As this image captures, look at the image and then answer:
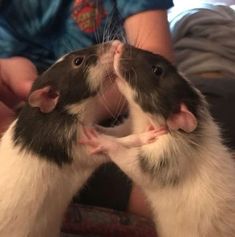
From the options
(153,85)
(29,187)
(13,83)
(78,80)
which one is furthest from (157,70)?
(13,83)

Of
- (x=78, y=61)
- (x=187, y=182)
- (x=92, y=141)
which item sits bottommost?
(x=187, y=182)

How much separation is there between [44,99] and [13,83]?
15.2 inches

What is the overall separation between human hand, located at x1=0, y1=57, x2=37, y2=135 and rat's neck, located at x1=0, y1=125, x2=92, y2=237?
0.57 ft

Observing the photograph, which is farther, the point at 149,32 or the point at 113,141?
the point at 149,32

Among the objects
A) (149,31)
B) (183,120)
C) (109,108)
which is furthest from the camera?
(149,31)

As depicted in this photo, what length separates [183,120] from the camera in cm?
96

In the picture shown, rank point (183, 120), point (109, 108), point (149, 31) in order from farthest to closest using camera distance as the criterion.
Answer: point (149, 31)
point (109, 108)
point (183, 120)

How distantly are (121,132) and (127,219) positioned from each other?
0.65 feet

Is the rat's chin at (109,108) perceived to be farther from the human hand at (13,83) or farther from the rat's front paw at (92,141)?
the human hand at (13,83)

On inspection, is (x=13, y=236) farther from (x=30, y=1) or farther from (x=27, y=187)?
(x=30, y=1)

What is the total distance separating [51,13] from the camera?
1384 mm

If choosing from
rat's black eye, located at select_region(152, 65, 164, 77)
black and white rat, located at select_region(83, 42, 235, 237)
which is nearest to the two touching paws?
black and white rat, located at select_region(83, 42, 235, 237)

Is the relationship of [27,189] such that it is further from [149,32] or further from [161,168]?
[149,32]

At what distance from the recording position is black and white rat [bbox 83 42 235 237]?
99 cm
